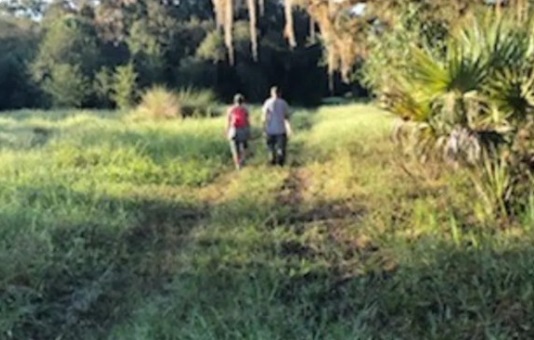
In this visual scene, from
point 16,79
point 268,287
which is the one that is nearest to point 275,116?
point 268,287

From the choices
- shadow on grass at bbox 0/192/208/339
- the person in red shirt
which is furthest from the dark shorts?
shadow on grass at bbox 0/192/208/339

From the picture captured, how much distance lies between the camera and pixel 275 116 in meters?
15.4

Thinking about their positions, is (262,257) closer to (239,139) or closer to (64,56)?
(239,139)

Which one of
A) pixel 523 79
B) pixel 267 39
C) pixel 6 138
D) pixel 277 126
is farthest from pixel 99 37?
pixel 523 79

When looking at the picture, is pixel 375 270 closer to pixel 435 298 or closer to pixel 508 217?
pixel 435 298

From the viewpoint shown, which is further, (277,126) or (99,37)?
(99,37)

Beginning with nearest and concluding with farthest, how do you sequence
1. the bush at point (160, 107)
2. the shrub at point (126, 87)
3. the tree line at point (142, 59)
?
the bush at point (160, 107)
the shrub at point (126, 87)
the tree line at point (142, 59)

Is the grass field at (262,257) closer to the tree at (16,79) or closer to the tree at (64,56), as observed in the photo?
the tree at (64,56)

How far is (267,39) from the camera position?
132 ft

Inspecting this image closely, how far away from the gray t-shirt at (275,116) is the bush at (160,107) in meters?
13.4

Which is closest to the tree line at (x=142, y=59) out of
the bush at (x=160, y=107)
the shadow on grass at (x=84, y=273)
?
the bush at (x=160, y=107)

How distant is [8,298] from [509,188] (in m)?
5.06

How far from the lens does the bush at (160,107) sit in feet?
94.6

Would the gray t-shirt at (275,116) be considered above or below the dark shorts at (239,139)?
above
